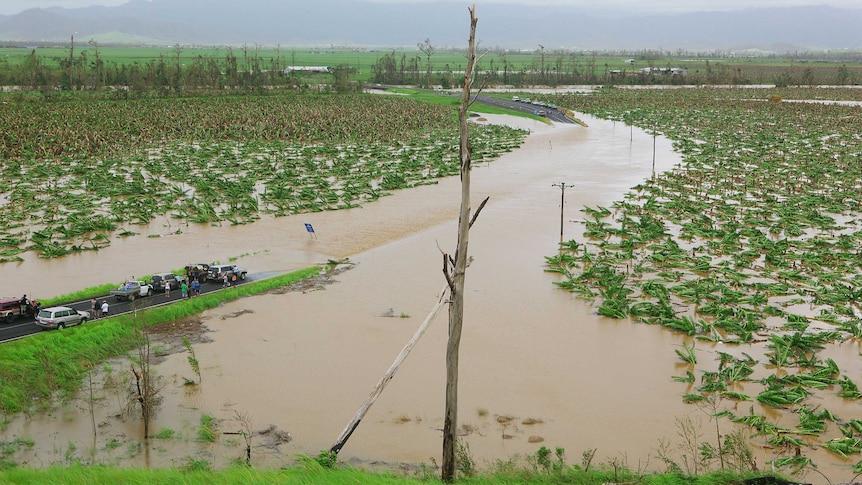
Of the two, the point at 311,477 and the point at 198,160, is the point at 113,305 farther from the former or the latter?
the point at 198,160

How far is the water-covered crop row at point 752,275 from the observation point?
1680 centimetres

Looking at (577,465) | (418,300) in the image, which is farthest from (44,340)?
(577,465)

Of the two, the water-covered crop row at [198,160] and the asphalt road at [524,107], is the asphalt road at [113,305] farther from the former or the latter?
the asphalt road at [524,107]

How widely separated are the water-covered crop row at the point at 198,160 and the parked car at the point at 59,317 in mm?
8617

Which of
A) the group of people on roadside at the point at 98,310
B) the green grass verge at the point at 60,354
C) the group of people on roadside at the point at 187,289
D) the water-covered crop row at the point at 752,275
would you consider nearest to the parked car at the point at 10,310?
the group of people on roadside at the point at 98,310

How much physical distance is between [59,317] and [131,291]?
8.85ft

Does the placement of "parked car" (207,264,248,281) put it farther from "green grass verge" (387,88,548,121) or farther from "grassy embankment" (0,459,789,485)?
"green grass verge" (387,88,548,121)

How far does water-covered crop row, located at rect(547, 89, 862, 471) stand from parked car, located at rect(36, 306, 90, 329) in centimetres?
1354

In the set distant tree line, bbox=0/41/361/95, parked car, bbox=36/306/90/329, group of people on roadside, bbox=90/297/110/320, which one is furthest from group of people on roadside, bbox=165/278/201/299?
distant tree line, bbox=0/41/361/95

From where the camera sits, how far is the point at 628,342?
806 inches

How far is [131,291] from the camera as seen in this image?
22.2m

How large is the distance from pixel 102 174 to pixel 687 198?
27893 millimetres

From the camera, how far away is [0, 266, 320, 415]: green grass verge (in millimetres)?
16625

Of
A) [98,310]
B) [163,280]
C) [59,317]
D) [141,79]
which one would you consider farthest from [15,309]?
[141,79]
